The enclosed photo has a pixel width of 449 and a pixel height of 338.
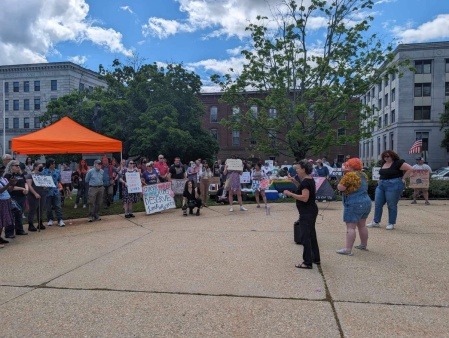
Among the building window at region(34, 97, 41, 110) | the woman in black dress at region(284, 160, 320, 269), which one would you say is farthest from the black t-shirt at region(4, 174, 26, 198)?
the building window at region(34, 97, 41, 110)

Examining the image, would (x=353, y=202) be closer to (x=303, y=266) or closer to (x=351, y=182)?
(x=351, y=182)

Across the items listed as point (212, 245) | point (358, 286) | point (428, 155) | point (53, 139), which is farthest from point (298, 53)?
point (428, 155)

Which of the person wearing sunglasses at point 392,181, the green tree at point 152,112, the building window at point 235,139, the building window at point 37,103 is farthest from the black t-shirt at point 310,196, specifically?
the building window at point 37,103

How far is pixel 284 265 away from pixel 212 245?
5.93 feet

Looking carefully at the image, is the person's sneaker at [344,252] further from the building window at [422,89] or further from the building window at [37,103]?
the building window at [37,103]

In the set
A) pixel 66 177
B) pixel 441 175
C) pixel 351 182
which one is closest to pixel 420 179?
pixel 351 182

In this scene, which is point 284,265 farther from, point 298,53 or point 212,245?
point 298,53

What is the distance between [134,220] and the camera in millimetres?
10523

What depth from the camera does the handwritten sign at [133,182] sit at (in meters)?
11.2

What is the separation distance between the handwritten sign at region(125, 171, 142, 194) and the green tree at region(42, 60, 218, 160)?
19814mm

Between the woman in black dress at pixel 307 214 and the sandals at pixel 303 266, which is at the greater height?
the woman in black dress at pixel 307 214

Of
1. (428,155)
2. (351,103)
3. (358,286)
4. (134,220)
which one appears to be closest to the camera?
(358,286)

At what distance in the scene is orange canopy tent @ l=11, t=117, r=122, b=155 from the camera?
39.2 ft

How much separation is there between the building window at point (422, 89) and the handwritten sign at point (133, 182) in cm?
4859
